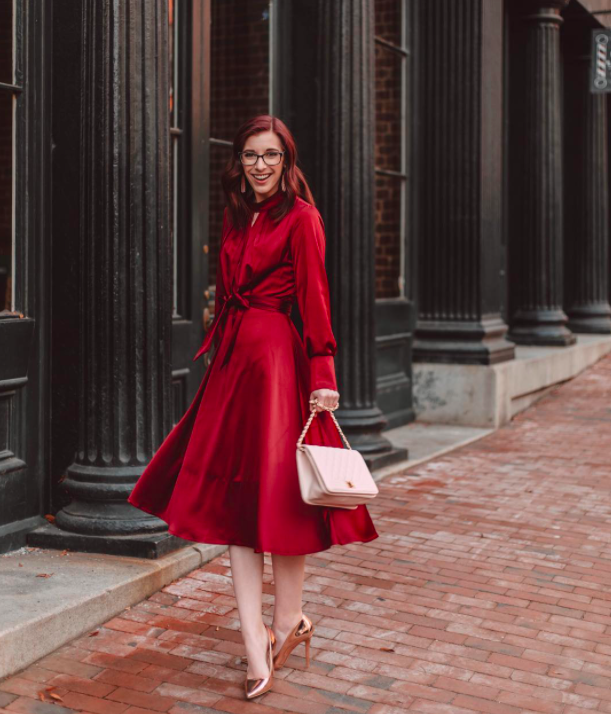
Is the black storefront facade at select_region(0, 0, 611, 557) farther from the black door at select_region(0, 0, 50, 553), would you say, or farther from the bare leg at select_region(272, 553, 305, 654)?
the bare leg at select_region(272, 553, 305, 654)

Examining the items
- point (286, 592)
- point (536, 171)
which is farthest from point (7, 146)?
point (536, 171)

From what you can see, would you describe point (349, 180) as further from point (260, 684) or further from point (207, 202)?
point (260, 684)

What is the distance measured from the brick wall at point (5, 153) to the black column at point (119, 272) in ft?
1.10

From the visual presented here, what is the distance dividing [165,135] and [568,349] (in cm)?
791

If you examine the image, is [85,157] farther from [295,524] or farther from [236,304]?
[295,524]

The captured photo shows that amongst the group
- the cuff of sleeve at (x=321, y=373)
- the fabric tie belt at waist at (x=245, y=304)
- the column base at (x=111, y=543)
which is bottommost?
the column base at (x=111, y=543)

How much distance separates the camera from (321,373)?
3.49 metres

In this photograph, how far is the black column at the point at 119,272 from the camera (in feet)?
15.3

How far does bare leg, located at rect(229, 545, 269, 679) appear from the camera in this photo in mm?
3463

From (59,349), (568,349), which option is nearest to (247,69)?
(59,349)

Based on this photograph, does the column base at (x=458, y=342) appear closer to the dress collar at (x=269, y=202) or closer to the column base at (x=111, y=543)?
the column base at (x=111, y=543)

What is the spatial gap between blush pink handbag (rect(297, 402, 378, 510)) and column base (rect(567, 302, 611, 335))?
11.6m

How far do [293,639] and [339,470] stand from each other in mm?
770

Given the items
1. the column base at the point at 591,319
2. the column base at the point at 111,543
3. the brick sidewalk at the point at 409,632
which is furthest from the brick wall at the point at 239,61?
the column base at the point at 591,319
